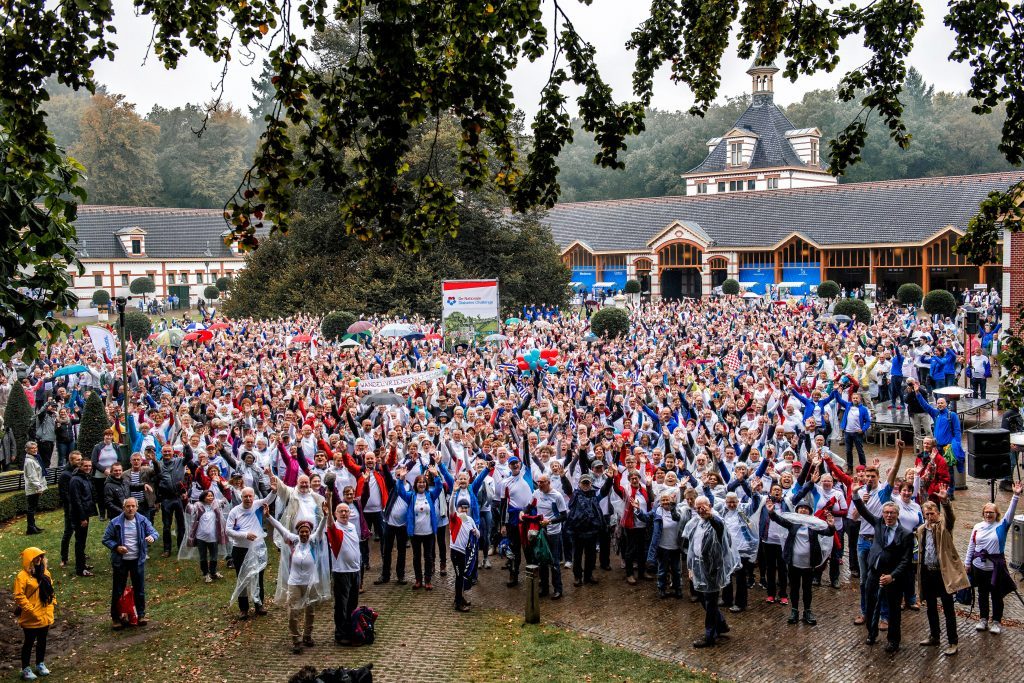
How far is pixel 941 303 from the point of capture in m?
38.0

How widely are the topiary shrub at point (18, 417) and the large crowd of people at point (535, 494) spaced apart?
0.78 meters

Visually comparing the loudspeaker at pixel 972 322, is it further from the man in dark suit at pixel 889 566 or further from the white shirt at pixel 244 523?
the white shirt at pixel 244 523

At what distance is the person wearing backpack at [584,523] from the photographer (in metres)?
11.1

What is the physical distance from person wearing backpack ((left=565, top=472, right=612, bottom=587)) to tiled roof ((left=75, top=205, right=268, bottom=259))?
162 feet

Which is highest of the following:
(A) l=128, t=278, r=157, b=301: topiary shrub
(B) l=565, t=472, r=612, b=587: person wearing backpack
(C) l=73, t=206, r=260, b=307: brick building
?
(C) l=73, t=206, r=260, b=307: brick building

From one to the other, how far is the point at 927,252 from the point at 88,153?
58064mm

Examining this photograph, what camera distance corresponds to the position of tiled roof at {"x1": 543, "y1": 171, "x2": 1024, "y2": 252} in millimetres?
48031

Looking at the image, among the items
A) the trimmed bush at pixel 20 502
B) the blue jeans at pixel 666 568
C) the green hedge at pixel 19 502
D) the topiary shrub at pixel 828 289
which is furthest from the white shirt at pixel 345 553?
the topiary shrub at pixel 828 289

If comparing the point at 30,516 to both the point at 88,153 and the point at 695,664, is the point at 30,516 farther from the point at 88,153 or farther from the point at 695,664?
the point at 88,153

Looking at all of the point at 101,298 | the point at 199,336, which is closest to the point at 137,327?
the point at 199,336

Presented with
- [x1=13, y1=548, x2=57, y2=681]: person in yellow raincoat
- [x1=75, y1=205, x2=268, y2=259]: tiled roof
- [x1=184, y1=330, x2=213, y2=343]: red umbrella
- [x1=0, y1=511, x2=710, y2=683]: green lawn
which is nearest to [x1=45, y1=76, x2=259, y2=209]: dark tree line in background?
[x1=75, y1=205, x2=268, y2=259]: tiled roof

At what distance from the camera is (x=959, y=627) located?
31.5ft

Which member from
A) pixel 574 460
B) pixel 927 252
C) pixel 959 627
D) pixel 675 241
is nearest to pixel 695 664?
pixel 959 627

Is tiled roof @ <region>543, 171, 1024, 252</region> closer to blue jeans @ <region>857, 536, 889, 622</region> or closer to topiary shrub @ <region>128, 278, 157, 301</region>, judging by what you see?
topiary shrub @ <region>128, 278, 157, 301</region>
